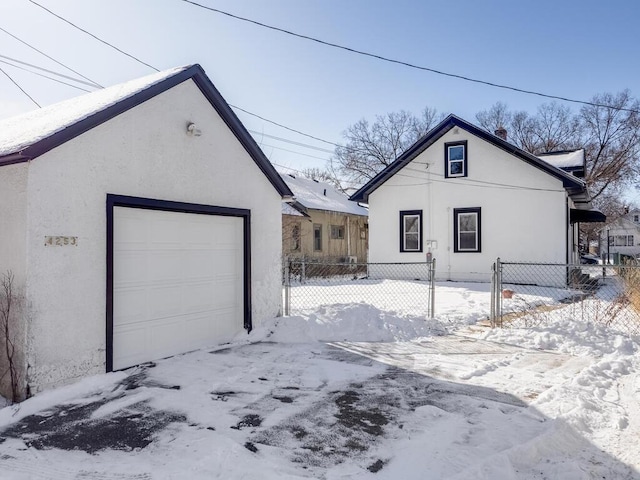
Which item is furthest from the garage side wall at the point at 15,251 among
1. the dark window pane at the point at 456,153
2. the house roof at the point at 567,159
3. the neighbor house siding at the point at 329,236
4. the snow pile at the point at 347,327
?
the house roof at the point at 567,159

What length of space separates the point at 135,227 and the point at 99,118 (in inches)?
60.3

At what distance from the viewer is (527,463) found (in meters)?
3.33

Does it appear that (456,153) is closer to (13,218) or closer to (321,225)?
(321,225)

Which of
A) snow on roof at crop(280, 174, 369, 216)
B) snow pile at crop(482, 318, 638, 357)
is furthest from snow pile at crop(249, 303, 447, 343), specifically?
snow on roof at crop(280, 174, 369, 216)

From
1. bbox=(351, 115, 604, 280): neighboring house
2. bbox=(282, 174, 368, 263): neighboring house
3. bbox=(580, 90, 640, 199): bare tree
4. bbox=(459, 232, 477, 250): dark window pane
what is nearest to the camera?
bbox=(351, 115, 604, 280): neighboring house

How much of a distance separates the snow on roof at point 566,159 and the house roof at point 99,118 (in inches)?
581

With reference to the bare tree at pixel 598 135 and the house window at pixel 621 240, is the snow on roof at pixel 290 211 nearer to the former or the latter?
the bare tree at pixel 598 135

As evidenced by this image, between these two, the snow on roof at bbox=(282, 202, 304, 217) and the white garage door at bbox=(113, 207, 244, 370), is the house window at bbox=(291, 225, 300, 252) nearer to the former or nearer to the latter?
the snow on roof at bbox=(282, 202, 304, 217)

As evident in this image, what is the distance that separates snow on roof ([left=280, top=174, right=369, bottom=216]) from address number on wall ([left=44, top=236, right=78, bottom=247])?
15128mm

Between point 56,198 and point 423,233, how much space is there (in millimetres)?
13879

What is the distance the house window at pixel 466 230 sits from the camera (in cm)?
1595

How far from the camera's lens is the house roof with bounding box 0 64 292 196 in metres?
4.70

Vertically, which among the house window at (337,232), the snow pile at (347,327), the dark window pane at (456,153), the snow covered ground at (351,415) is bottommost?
the snow covered ground at (351,415)

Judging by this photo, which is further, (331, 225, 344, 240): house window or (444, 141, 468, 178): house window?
(331, 225, 344, 240): house window
